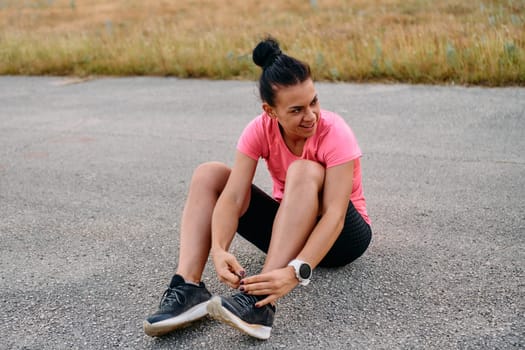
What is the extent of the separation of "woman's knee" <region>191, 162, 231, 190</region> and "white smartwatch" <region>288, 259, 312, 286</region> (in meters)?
0.63

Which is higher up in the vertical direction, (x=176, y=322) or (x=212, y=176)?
(x=212, y=176)

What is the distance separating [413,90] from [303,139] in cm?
441

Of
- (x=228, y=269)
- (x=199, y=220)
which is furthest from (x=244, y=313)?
(x=199, y=220)

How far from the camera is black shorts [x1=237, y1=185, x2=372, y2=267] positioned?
3.10m

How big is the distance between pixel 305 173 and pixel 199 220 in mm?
549

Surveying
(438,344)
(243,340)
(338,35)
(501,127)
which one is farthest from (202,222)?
(338,35)

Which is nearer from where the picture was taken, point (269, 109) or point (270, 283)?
point (270, 283)

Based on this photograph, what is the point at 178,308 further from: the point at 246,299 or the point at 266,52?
the point at 266,52

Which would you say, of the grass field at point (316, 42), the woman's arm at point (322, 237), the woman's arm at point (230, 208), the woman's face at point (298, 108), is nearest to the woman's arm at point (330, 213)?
the woman's arm at point (322, 237)

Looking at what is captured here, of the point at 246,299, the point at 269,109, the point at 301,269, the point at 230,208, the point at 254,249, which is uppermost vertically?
the point at 269,109

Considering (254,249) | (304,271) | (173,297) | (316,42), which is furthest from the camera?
(316,42)

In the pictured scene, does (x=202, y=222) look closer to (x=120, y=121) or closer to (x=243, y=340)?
(x=243, y=340)

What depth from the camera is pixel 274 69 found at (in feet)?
9.53

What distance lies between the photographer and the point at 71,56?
33.4 ft
